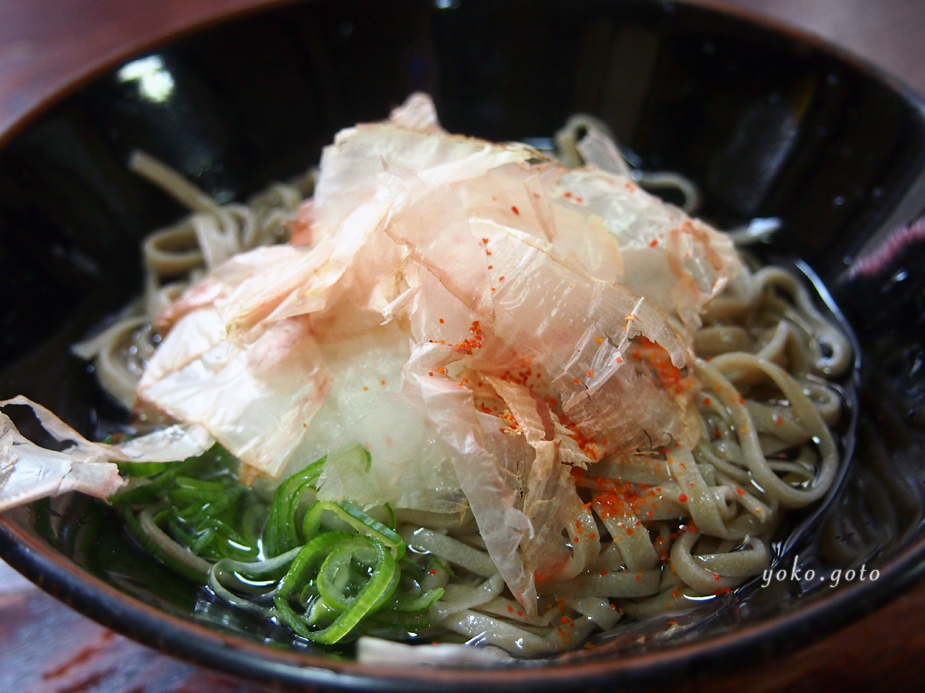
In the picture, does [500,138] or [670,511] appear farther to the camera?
[500,138]

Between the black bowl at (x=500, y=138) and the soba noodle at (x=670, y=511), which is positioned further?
the soba noodle at (x=670, y=511)

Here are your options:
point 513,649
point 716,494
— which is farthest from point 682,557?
point 513,649

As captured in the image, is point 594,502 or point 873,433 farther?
point 873,433

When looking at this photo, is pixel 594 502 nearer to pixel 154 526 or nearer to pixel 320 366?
pixel 320 366

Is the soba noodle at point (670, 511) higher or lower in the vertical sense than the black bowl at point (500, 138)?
lower

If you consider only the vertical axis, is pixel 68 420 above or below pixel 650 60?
below

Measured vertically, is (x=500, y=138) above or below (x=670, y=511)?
above

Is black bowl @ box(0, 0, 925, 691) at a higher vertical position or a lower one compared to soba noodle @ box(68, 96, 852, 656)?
higher

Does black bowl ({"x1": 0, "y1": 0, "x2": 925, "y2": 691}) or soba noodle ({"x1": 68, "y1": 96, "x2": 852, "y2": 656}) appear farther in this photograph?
soba noodle ({"x1": 68, "y1": 96, "x2": 852, "y2": 656})
